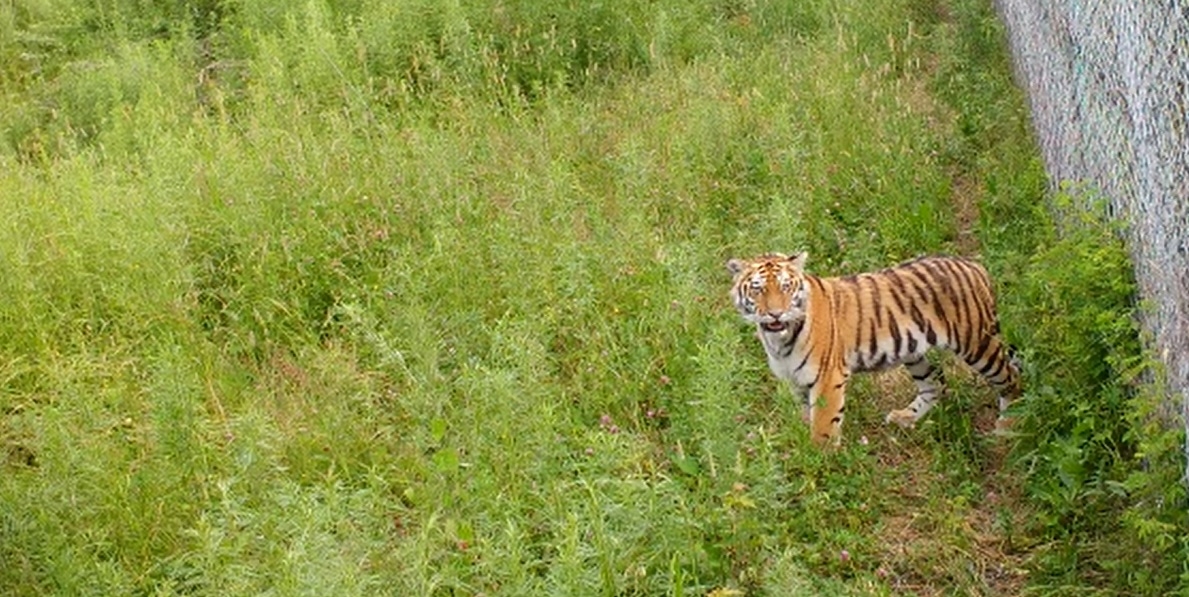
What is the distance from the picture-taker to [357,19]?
11.5 metres

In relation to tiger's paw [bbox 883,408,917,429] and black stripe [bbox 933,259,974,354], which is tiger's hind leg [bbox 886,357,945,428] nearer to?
tiger's paw [bbox 883,408,917,429]

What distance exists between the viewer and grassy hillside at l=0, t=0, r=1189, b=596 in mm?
4934

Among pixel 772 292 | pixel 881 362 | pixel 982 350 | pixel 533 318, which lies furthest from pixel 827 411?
pixel 533 318

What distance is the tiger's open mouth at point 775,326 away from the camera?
223 inches

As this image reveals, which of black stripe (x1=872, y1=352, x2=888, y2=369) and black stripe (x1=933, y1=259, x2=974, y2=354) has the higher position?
black stripe (x1=933, y1=259, x2=974, y2=354)

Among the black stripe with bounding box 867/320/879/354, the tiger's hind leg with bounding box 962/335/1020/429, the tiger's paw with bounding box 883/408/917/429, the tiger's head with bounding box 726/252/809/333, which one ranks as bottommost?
the tiger's paw with bounding box 883/408/917/429

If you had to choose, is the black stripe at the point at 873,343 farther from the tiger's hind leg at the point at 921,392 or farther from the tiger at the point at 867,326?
the tiger's hind leg at the point at 921,392

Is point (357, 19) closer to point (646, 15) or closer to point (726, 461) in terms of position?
point (646, 15)

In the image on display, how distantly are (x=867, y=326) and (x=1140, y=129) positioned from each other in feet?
4.78

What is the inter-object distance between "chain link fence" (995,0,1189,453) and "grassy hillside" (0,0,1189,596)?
0.73 feet

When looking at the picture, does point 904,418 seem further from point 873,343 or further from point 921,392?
point 873,343

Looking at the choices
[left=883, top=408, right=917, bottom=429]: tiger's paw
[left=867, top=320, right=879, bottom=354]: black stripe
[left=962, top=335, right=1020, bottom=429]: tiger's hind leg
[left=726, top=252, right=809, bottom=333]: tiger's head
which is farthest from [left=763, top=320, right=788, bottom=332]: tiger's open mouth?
[left=962, top=335, right=1020, bottom=429]: tiger's hind leg

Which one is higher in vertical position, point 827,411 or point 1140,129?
point 1140,129

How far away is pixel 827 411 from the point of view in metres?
5.70
